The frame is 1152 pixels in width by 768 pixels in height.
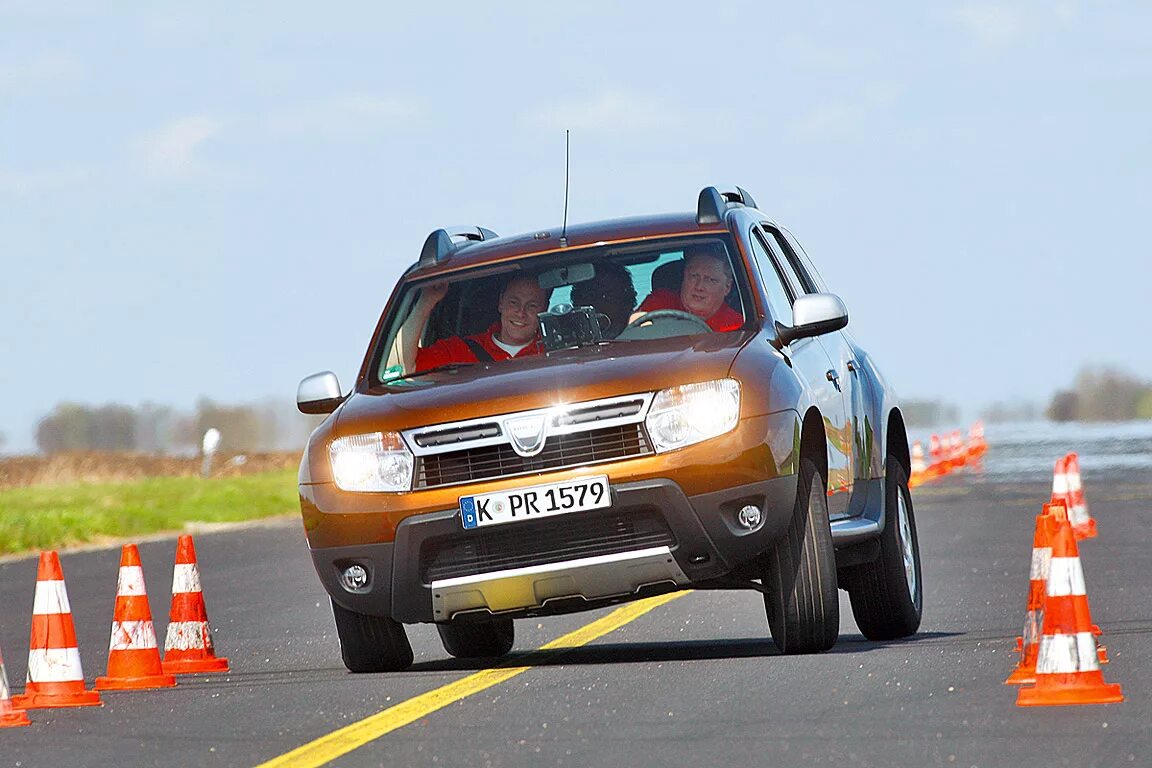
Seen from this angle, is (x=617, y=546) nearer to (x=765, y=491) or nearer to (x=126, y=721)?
(x=765, y=491)

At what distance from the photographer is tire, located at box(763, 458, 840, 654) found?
930cm

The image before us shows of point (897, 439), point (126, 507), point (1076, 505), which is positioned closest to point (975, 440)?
point (126, 507)

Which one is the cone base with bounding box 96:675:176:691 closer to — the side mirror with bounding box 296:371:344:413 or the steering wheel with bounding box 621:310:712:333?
the side mirror with bounding box 296:371:344:413

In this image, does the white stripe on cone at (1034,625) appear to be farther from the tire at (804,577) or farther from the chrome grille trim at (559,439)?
the chrome grille trim at (559,439)

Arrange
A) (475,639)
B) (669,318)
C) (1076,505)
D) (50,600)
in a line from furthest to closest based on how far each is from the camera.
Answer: (1076,505) → (475,639) → (669,318) → (50,600)

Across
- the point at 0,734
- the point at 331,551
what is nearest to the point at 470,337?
the point at 331,551

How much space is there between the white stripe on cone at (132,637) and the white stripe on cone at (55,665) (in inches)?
28.6

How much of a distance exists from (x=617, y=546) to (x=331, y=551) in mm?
1222

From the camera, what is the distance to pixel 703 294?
33.6ft

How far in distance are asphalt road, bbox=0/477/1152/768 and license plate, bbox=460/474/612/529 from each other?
2.19ft

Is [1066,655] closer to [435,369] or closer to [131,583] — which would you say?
[435,369]

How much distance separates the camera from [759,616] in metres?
12.8

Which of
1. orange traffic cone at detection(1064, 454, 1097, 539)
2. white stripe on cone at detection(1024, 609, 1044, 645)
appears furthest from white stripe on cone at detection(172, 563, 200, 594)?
orange traffic cone at detection(1064, 454, 1097, 539)

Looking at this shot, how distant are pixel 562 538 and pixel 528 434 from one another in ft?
1.43
